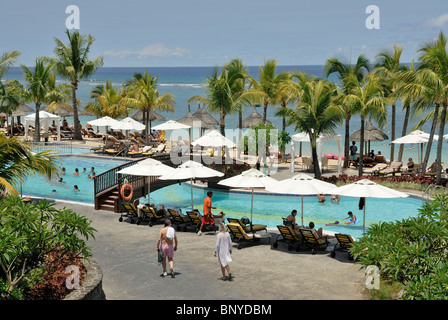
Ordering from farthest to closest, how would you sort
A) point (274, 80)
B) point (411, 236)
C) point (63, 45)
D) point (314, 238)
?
point (63, 45)
point (274, 80)
point (314, 238)
point (411, 236)

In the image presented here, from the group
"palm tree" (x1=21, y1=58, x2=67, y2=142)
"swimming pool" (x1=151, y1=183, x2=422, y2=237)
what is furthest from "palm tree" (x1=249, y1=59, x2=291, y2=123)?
"palm tree" (x1=21, y1=58, x2=67, y2=142)

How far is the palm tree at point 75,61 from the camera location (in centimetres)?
4344

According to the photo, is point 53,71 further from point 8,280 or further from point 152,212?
point 8,280

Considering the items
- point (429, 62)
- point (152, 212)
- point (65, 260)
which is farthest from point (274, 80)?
point (65, 260)

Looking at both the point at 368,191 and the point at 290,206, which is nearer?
the point at 368,191

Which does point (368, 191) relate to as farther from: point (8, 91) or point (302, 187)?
point (8, 91)

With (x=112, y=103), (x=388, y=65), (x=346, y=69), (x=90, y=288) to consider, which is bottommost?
(x=90, y=288)

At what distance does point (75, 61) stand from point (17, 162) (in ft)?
112

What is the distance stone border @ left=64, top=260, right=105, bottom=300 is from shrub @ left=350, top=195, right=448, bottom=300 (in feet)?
16.7

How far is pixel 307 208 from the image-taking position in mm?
23172

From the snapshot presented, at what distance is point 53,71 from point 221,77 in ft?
76.4

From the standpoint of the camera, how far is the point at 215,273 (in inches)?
Result: 509

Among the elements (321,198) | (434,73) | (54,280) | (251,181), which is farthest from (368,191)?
(434,73)

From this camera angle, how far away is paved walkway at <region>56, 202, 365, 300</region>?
1152 centimetres
